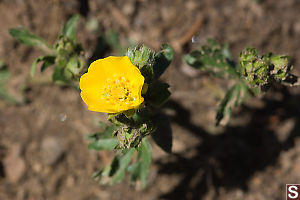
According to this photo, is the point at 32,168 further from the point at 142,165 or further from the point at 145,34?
the point at 145,34

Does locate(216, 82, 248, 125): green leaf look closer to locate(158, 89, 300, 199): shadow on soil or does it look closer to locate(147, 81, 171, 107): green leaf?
locate(147, 81, 171, 107): green leaf

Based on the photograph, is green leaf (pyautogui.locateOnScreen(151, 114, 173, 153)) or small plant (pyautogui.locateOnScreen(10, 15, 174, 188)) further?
green leaf (pyautogui.locateOnScreen(151, 114, 173, 153))

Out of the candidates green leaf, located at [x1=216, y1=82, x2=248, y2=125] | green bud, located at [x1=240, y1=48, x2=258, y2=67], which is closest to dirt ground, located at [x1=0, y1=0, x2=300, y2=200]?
green leaf, located at [x1=216, y1=82, x2=248, y2=125]

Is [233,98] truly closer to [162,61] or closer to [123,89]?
[162,61]

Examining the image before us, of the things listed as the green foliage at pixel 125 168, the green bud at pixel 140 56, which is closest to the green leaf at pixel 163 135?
the green foliage at pixel 125 168

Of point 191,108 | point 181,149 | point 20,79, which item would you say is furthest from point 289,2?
point 20,79

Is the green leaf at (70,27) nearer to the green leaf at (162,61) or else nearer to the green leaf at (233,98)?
the green leaf at (162,61)

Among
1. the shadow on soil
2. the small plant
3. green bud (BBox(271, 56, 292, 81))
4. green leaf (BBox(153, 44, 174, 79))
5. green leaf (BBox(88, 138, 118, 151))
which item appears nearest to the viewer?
the small plant

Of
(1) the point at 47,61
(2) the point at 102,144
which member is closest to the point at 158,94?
(2) the point at 102,144
